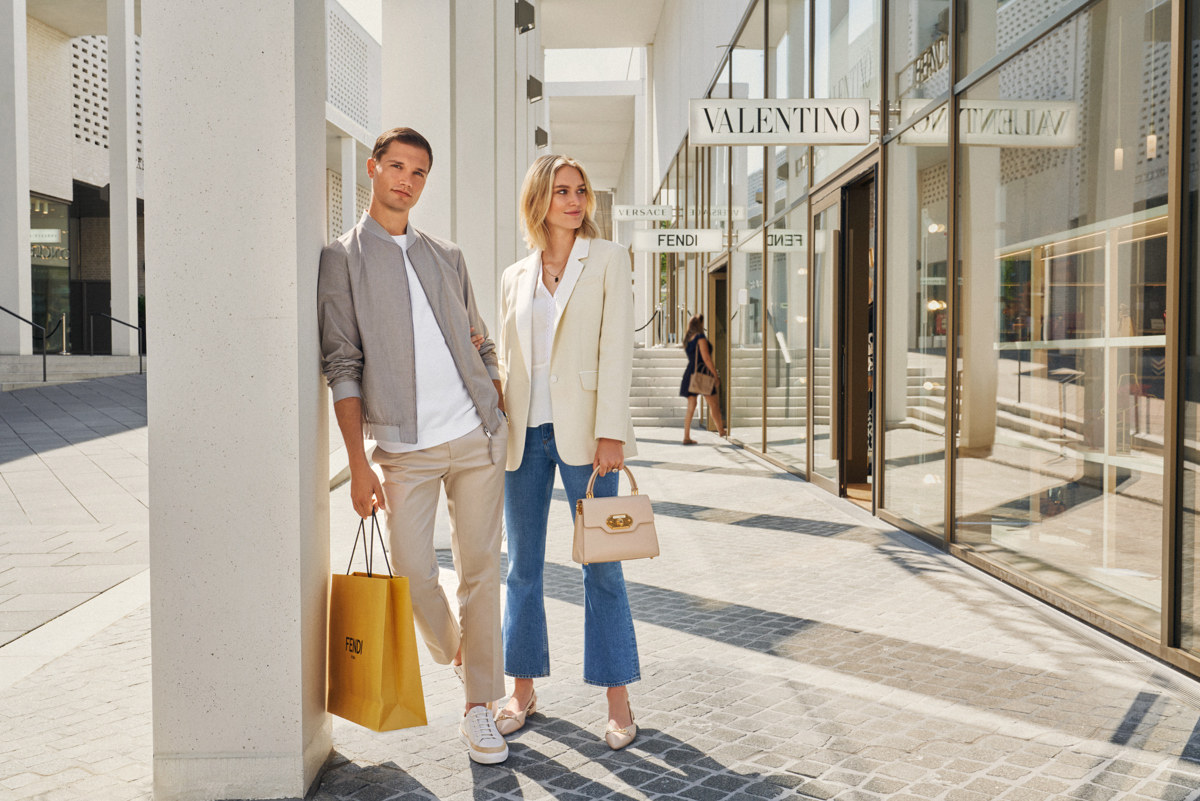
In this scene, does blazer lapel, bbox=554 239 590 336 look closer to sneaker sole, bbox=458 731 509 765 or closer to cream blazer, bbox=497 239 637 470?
cream blazer, bbox=497 239 637 470

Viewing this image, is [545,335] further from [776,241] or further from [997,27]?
[776,241]

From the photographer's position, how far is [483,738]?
2.95 m

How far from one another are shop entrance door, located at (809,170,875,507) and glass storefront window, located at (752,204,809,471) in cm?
87

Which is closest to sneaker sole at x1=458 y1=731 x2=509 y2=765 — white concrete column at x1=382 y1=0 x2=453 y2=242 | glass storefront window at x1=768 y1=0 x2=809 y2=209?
white concrete column at x1=382 y1=0 x2=453 y2=242

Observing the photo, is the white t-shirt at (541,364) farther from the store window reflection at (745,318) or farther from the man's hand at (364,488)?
the store window reflection at (745,318)

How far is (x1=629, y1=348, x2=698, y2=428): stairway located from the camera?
17375 millimetres

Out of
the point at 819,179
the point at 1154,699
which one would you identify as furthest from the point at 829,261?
the point at 1154,699

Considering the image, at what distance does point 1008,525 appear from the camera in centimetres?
525

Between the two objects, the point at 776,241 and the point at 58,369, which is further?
the point at 58,369

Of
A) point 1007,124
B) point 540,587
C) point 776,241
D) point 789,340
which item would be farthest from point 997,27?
point 776,241

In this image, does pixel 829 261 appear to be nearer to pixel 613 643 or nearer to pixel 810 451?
pixel 810 451

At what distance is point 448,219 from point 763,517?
345 cm

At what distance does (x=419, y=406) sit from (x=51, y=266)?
1217 inches

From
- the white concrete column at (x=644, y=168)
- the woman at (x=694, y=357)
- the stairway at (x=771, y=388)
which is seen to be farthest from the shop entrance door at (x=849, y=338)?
the white concrete column at (x=644, y=168)
